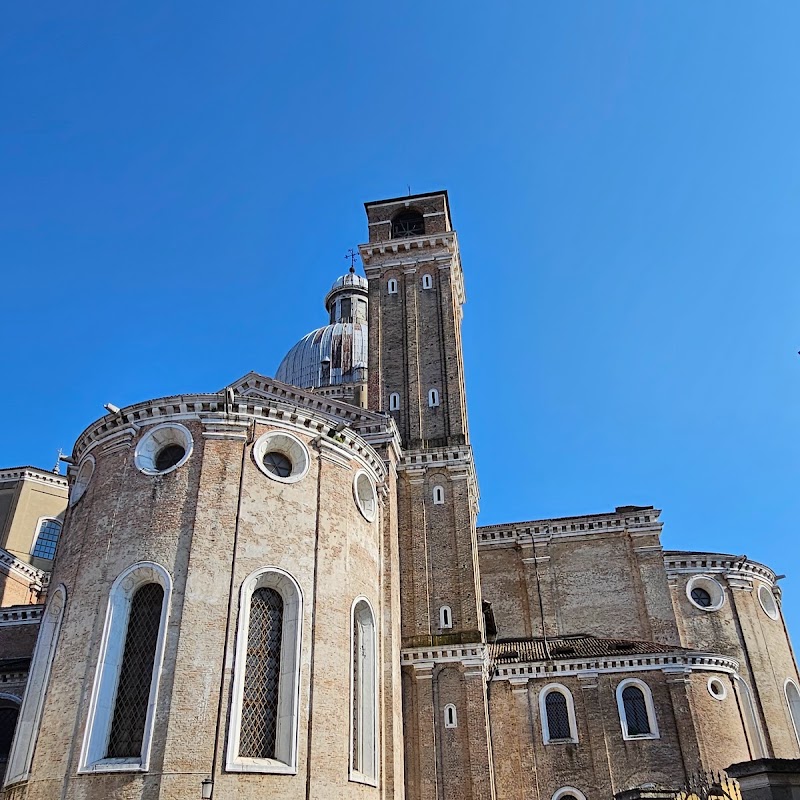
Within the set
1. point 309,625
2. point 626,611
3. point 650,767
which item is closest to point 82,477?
point 309,625

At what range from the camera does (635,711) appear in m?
24.2

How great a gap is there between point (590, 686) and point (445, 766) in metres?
5.51

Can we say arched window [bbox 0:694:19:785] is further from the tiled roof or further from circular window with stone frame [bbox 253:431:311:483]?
the tiled roof

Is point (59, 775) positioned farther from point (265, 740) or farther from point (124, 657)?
point (265, 740)

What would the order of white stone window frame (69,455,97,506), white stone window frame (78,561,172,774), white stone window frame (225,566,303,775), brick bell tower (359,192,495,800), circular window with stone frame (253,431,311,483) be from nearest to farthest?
white stone window frame (78,561,172,774), white stone window frame (225,566,303,775), circular window with stone frame (253,431,311,483), white stone window frame (69,455,97,506), brick bell tower (359,192,495,800)

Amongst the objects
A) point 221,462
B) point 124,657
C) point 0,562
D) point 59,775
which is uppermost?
point 0,562

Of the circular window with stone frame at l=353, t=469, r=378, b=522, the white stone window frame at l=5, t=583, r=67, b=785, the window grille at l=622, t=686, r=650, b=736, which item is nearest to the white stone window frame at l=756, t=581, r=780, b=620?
the window grille at l=622, t=686, r=650, b=736

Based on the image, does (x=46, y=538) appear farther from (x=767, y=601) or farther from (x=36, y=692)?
(x=767, y=601)

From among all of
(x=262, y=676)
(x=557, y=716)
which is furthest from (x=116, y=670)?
(x=557, y=716)

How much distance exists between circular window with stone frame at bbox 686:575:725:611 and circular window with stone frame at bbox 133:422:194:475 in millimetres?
21202

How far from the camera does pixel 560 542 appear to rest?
31438 mm

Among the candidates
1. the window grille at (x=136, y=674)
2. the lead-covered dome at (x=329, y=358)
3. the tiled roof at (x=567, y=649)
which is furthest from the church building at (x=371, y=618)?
the lead-covered dome at (x=329, y=358)

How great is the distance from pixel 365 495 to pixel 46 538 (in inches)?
729

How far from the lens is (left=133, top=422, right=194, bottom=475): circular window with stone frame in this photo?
19219 mm
